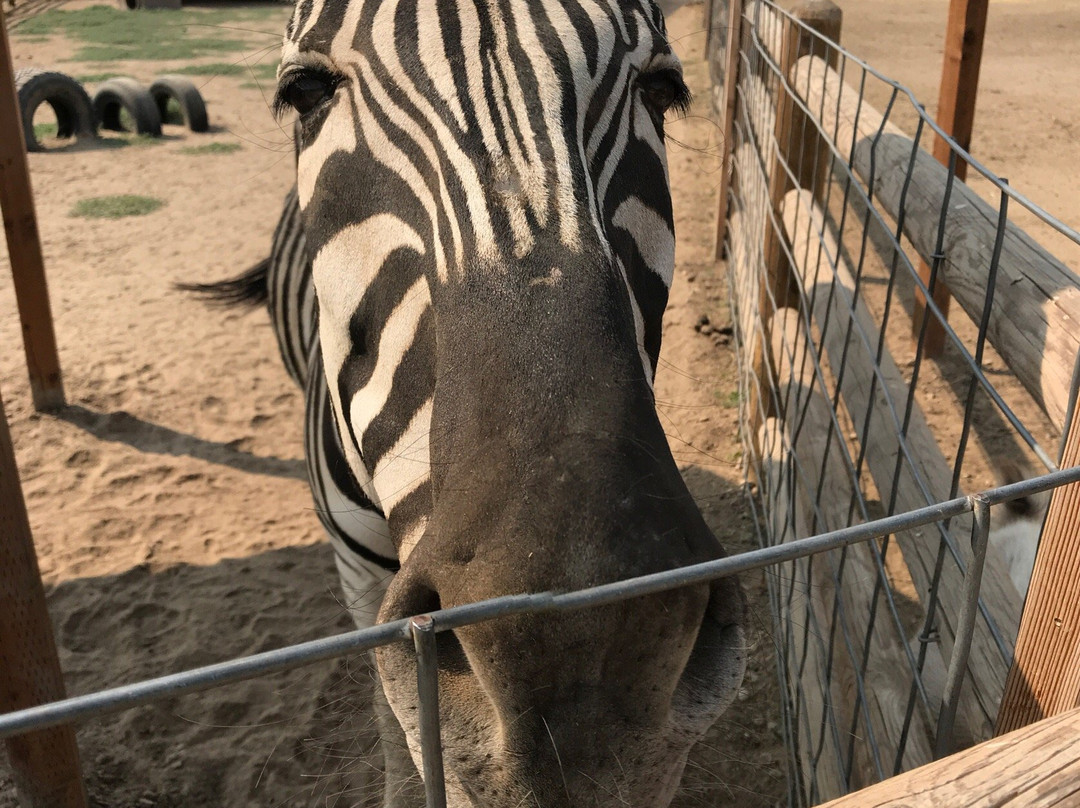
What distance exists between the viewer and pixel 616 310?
1.20 metres

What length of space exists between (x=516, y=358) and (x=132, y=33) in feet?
64.7

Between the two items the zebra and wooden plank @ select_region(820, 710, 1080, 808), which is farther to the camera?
the zebra

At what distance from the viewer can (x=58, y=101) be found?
9.63 metres

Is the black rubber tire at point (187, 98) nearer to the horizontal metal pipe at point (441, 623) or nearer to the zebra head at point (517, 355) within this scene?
the zebra head at point (517, 355)

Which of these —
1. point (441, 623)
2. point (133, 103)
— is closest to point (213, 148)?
point (133, 103)

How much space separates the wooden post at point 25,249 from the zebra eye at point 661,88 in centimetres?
309

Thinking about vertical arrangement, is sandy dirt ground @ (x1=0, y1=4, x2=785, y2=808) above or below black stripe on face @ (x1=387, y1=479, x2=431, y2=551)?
below

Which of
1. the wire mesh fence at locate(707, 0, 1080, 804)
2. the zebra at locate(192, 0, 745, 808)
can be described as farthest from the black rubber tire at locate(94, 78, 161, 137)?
the zebra at locate(192, 0, 745, 808)

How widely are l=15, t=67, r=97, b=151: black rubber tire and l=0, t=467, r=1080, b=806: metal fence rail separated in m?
10.0

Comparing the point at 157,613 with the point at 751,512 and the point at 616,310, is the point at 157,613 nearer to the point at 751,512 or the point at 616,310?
the point at 751,512

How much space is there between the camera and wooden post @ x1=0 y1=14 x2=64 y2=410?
3.79m

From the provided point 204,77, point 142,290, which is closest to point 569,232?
point 142,290

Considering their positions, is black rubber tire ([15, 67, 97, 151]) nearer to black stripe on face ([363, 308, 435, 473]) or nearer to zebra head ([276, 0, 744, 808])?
zebra head ([276, 0, 744, 808])

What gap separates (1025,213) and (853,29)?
951cm
